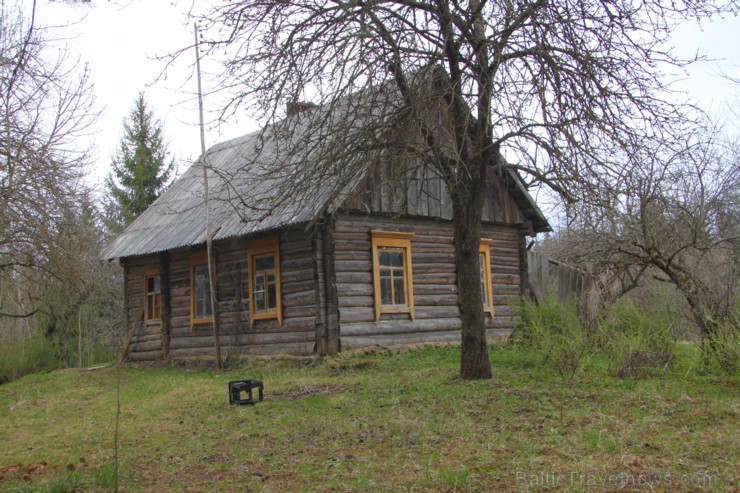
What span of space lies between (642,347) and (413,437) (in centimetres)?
405

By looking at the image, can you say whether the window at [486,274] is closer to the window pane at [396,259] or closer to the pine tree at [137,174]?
the window pane at [396,259]

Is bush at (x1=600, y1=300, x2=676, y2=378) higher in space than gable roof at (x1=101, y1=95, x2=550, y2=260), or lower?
lower

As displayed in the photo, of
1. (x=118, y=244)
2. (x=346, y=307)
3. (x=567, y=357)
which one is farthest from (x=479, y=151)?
(x=118, y=244)

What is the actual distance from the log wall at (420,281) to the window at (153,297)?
24.0ft

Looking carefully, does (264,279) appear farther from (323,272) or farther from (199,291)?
(199,291)

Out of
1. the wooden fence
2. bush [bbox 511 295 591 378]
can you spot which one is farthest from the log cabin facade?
bush [bbox 511 295 591 378]

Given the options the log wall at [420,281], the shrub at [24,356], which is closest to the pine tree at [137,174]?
the shrub at [24,356]

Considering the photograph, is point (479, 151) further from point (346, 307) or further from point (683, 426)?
point (346, 307)

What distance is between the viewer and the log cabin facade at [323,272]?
14.5 m

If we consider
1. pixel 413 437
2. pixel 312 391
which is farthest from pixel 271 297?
pixel 413 437

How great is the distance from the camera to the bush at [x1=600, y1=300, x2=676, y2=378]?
29.3ft

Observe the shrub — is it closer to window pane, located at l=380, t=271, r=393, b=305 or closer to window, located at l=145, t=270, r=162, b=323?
window, located at l=145, t=270, r=162, b=323

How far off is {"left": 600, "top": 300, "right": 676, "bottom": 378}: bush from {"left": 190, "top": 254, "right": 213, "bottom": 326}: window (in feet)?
35.9

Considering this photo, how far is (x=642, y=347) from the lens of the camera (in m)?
8.95
